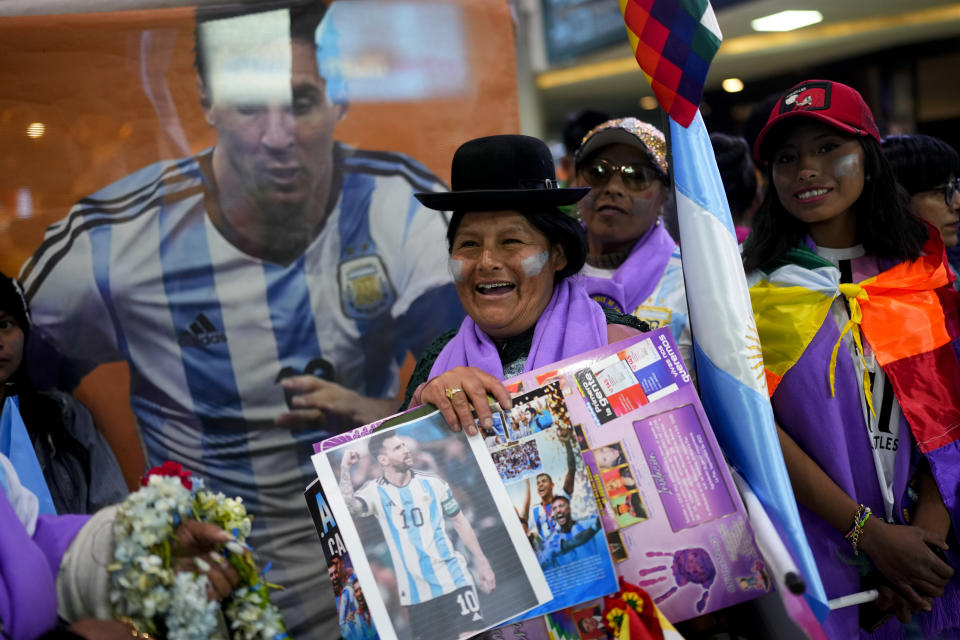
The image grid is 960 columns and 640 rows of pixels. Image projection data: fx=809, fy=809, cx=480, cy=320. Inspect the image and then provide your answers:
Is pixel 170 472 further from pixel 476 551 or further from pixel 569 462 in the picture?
pixel 569 462

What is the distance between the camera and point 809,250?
237 centimetres

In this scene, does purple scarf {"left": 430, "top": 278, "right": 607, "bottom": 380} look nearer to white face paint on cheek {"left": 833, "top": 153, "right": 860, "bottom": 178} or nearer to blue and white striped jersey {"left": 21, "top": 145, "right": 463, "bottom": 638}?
white face paint on cheek {"left": 833, "top": 153, "right": 860, "bottom": 178}

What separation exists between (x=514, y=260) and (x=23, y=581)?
1243 millimetres

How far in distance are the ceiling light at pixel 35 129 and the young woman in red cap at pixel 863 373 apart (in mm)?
2486

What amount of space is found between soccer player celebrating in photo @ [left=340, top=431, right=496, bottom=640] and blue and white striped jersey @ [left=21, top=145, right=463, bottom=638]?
1.58 meters

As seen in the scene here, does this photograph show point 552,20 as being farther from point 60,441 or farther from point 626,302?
point 60,441

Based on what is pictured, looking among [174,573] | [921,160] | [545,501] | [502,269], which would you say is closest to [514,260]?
[502,269]

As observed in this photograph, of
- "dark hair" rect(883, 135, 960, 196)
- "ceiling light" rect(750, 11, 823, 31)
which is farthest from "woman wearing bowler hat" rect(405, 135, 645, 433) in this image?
"ceiling light" rect(750, 11, 823, 31)

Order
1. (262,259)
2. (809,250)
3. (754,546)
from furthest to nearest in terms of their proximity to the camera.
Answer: (262,259) < (809,250) < (754,546)

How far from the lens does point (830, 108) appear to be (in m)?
2.28

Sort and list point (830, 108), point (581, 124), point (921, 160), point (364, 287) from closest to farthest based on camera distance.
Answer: point (830, 108)
point (921, 160)
point (364, 287)
point (581, 124)

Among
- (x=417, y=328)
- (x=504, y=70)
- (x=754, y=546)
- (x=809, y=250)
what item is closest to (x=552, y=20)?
(x=504, y=70)

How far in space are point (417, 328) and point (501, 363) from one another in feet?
4.16

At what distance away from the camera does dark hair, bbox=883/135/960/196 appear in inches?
117
